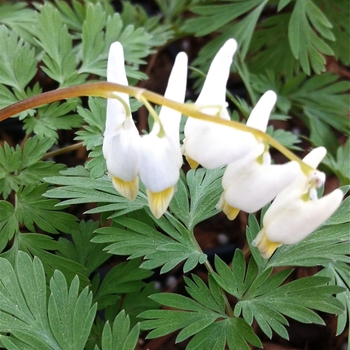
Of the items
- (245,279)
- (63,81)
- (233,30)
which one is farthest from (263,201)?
(233,30)

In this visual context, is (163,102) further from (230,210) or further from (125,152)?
(230,210)

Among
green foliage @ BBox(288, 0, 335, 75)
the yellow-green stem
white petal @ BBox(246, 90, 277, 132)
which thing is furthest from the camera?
green foliage @ BBox(288, 0, 335, 75)

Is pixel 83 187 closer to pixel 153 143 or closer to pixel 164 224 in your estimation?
pixel 164 224

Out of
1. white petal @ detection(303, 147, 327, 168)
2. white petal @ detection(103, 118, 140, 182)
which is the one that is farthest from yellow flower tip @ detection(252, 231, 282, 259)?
white petal @ detection(103, 118, 140, 182)

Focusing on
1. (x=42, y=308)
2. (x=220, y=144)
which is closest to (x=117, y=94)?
(x=220, y=144)

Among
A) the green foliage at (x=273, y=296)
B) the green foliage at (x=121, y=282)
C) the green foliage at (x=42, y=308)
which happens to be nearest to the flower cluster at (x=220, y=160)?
the green foliage at (x=273, y=296)

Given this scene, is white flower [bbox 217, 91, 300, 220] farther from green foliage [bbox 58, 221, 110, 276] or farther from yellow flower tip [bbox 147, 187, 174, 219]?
green foliage [bbox 58, 221, 110, 276]
